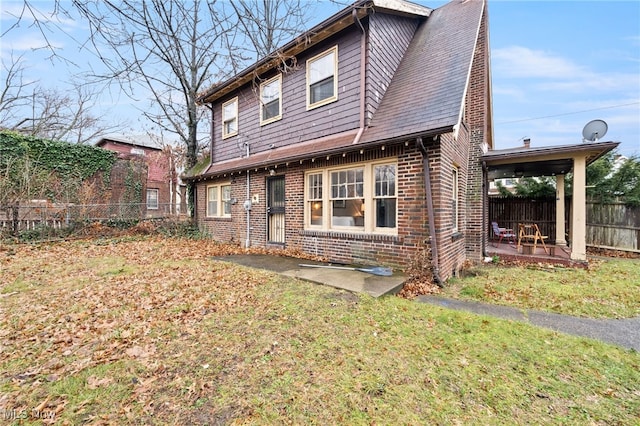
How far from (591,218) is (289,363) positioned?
13960 mm

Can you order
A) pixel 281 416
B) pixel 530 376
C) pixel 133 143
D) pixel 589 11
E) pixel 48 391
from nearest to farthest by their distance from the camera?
pixel 281 416, pixel 48 391, pixel 530 376, pixel 589 11, pixel 133 143

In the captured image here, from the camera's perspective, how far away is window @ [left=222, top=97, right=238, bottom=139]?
1046 centimetres

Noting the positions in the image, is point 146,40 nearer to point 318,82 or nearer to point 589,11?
point 318,82

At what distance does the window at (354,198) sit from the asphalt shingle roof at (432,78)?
84 centimetres

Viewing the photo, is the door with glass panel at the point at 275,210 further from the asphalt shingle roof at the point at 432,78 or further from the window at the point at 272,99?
the asphalt shingle roof at the point at 432,78

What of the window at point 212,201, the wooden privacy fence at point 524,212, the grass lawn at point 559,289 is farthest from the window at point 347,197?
the wooden privacy fence at point 524,212

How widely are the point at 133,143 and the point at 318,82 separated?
22715mm

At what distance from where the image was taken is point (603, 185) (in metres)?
10.9

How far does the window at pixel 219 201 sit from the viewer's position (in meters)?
10.6

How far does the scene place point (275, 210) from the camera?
8516 mm

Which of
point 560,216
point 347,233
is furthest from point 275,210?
point 560,216

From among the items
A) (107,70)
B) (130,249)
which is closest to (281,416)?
(107,70)

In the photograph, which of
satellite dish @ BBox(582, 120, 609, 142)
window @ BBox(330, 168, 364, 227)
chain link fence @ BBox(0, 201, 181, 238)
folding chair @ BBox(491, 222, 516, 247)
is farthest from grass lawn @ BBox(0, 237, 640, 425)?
folding chair @ BBox(491, 222, 516, 247)

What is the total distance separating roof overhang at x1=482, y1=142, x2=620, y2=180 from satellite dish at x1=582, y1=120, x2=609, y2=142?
0.46 meters
